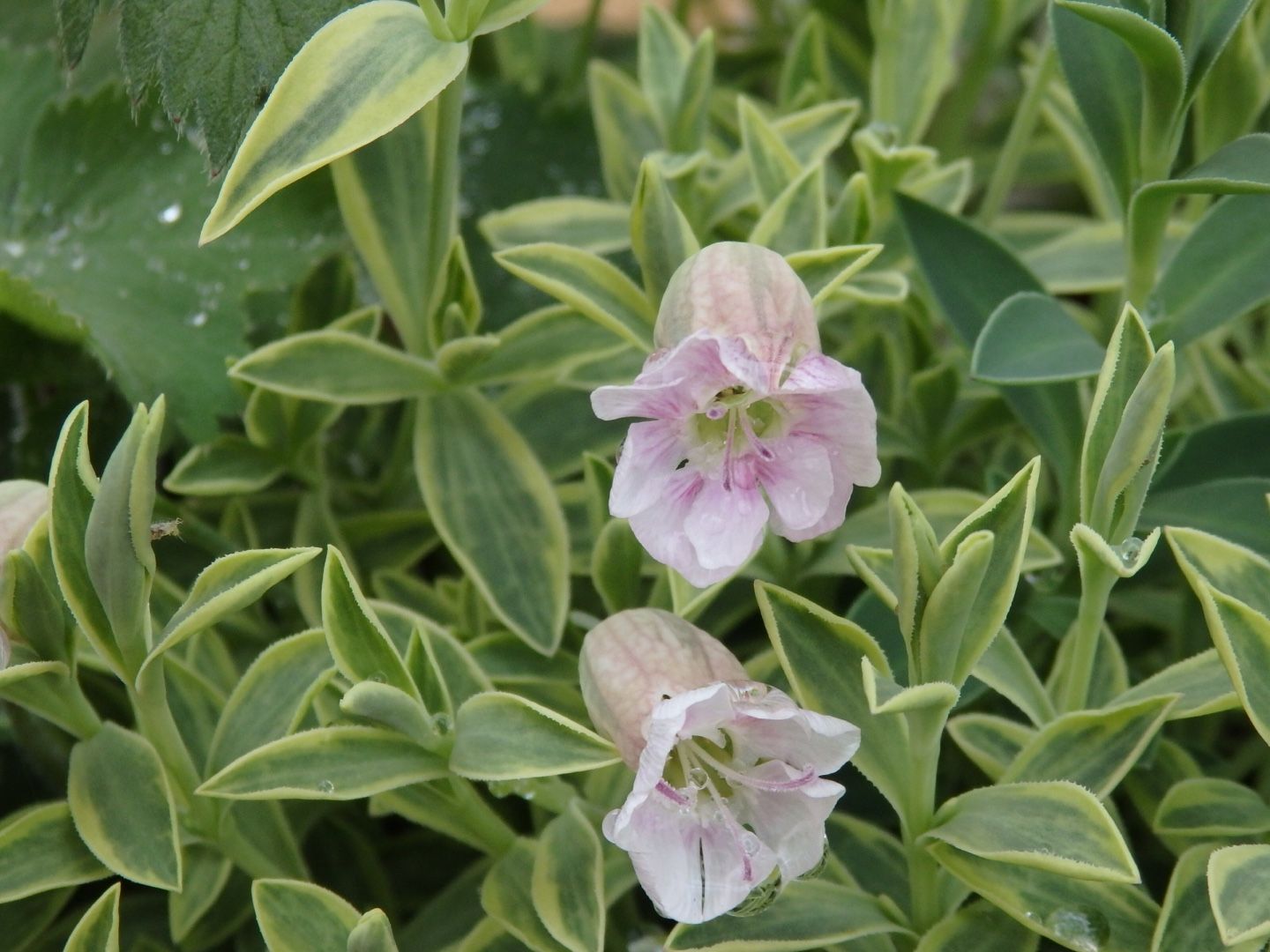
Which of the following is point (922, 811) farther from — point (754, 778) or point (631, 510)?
point (631, 510)

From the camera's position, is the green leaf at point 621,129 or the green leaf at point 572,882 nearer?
the green leaf at point 572,882

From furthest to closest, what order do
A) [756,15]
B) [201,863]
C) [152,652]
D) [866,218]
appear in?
1. [756,15]
2. [866,218]
3. [201,863]
4. [152,652]

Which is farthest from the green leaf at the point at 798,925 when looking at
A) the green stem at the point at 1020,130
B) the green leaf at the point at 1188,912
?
the green stem at the point at 1020,130

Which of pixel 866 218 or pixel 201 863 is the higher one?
pixel 866 218

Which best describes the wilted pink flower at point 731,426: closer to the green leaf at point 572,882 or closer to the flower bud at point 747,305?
the flower bud at point 747,305

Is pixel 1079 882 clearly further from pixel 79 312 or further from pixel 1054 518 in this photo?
pixel 79 312

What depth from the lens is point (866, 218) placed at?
2.89 feet

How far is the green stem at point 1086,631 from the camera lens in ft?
2.19

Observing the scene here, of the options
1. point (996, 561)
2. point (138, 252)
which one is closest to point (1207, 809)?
point (996, 561)

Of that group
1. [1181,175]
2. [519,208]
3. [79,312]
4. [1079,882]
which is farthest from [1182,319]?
[79,312]

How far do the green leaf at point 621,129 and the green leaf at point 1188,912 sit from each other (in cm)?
58

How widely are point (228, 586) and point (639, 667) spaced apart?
0.65 ft

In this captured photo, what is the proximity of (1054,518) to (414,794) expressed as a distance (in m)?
0.44

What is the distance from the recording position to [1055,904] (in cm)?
67
